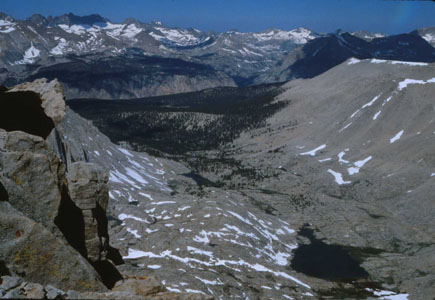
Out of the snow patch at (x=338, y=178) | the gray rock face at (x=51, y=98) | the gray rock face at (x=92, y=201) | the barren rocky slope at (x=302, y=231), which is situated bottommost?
the barren rocky slope at (x=302, y=231)

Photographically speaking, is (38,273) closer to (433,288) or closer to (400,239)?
(433,288)

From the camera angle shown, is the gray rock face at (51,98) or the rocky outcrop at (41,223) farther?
the gray rock face at (51,98)

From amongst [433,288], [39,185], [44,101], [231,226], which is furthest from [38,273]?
[231,226]

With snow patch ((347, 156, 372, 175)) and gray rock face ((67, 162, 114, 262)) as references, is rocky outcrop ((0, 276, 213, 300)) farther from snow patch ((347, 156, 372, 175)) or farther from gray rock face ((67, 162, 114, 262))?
snow patch ((347, 156, 372, 175))

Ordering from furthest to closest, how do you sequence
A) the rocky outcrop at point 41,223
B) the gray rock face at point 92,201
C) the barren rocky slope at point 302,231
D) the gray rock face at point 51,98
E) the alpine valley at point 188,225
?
the barren rocky slope at point 302,231, the gray rock face at point 51,98, the gray rock face at point 92,201, the alpine valley at point 188,225, the rocky outcrop at point 41,223

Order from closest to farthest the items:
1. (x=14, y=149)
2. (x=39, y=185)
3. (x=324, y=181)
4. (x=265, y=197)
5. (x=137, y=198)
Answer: (x=39, y=185) < (x=14, y=149) < (x=137, y=198) < (x=265, y=197) < (x=324, y=181)

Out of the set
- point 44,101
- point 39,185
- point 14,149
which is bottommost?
point 39,185

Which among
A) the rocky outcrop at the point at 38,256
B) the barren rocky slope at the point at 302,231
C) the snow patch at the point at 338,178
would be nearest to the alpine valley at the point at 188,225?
the rocky outcrop at the point at 38,256

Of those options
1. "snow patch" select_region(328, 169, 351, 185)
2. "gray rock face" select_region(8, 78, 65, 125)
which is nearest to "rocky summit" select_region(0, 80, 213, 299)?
"gray rock face" select_region(8, 78, 65, 125)

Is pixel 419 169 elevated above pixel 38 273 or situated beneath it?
situated beneath

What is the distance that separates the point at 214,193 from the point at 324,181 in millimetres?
57132

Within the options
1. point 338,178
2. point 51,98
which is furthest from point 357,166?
point 51,98

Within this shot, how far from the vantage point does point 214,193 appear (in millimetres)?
166125

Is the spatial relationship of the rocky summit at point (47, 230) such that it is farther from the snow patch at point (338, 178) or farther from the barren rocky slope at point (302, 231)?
the snow patch at point (338, 178)
